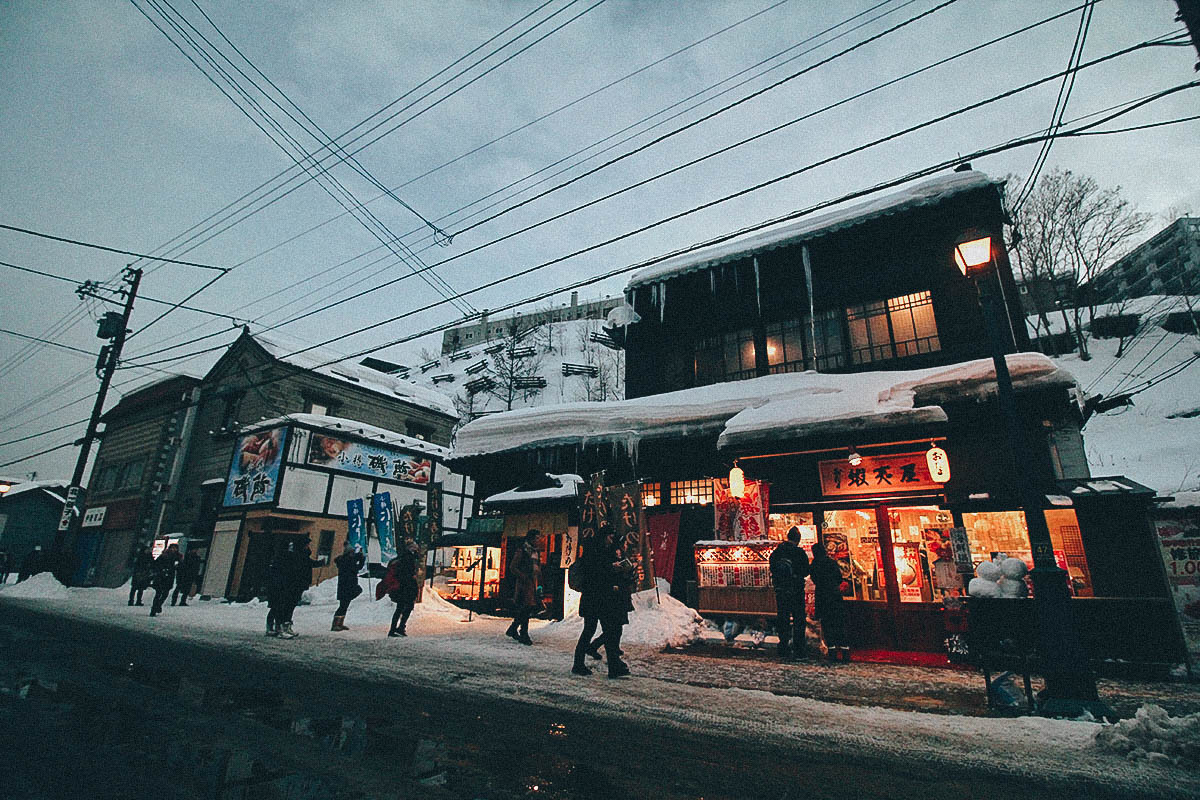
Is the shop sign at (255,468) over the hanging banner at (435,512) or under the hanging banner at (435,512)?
over

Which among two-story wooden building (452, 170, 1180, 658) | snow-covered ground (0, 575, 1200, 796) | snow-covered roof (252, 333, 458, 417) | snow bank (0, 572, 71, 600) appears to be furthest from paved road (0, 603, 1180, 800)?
snow bank (0, 572, 71, 600)

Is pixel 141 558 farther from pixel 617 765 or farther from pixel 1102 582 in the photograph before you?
pixel 1102 582

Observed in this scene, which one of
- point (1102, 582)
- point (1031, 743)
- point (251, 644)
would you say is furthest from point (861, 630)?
point (251, 644)

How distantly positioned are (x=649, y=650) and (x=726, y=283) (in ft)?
34.8

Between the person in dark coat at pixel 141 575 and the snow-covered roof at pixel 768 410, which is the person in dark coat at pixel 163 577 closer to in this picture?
the person in dark coat at pixel 141 575

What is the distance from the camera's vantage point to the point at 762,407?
11641mm

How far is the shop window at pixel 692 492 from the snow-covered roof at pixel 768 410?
1.59m

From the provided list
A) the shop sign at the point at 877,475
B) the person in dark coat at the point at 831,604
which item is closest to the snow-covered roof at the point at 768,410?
the shop sign at the point at 877,475

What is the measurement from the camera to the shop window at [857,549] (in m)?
10.8

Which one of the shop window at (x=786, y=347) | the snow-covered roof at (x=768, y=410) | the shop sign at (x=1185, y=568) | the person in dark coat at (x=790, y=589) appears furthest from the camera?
the shop window at (x=786, y=347)

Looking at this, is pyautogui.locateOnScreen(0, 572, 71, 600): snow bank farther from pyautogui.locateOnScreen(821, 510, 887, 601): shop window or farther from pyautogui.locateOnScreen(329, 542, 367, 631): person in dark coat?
pyautogui.locateOnScreen(821, 510, 887, 601): shop window

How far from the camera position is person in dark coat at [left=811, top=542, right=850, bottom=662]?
901cm

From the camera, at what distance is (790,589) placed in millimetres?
9641

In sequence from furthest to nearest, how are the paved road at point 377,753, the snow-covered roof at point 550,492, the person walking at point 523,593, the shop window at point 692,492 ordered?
1. the snow-covered roof at point 550,492
2. the shop window at point 692,492
3. the person walking at point 523,593
4. the paved road at point 377,753
